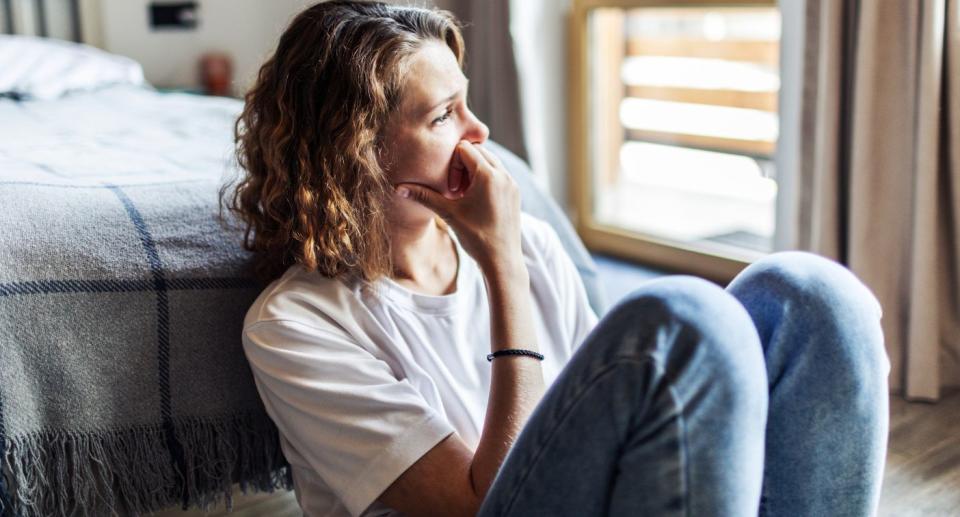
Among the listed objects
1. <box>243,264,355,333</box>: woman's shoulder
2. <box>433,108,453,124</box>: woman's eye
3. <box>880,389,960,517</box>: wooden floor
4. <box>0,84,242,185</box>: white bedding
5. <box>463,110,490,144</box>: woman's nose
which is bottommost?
<box>880,389,960,517</box>: wooden floor

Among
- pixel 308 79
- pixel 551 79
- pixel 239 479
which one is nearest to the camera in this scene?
pixel 308 79

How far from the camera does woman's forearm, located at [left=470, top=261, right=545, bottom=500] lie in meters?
0.92

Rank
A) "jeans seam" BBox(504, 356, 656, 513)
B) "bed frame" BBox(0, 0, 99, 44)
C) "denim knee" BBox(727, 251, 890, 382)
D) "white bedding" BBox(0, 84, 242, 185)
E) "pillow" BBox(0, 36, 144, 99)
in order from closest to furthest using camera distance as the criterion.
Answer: "jeans seam" BBox(504, 356, 656, 513)
"denim knee" BBox(727, 251, 890, 382)
"white bedding" BBox(0, 84, 242, 185)
"pillow" BBox(0, 36, 144, 99)
"bed frame" BBox(0, 0, 99, 44)

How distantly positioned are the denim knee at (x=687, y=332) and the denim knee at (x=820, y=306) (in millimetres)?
115

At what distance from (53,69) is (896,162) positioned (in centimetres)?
196

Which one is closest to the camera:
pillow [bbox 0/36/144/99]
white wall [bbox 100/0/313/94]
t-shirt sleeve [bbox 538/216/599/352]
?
t-shirt sleeve [bbox 538/216/599/352]

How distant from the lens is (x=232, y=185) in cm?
122

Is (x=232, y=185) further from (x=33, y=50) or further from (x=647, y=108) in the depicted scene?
(x=647, y=108)

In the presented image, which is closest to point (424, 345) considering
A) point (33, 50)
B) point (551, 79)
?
point (33, 50)

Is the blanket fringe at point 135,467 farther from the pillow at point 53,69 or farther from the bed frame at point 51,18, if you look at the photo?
the bed frame at point 51,18

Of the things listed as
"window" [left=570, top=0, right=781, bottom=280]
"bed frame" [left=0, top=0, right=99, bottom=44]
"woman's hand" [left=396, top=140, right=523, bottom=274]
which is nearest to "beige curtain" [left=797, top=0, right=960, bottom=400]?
"window" [left=570, top=0, right=781, bottom=280]

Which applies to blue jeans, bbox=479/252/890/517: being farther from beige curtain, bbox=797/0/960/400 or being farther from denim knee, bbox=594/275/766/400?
beige curtain, bbox=797/0/960/400

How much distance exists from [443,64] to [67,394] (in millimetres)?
546

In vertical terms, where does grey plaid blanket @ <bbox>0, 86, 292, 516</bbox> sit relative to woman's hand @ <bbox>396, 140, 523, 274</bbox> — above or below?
below
